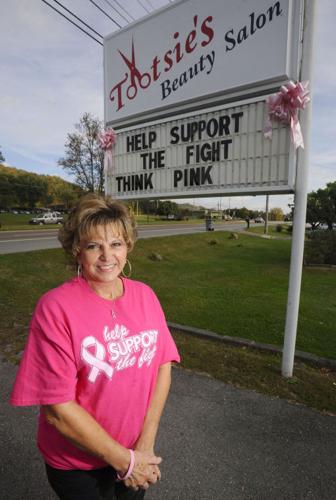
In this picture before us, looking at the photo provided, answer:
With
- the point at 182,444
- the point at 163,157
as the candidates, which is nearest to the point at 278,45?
the point at 163,157

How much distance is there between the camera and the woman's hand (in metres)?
1.37

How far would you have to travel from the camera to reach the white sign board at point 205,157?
3.48m

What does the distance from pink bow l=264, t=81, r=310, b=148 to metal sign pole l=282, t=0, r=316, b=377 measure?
0.38 ft

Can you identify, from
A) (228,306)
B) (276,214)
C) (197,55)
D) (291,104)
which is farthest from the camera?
(276,214)

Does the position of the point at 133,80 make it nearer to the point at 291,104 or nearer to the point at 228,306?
the point at 291,104

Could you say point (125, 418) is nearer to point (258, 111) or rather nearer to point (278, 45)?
point (258, 111)

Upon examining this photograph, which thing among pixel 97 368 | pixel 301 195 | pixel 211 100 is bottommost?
pixel 97 368

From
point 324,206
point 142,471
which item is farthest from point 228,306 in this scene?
point 324,206

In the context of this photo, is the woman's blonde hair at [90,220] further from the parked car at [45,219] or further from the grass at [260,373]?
the parked car at [45,219]

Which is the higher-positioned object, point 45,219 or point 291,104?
point 291,104

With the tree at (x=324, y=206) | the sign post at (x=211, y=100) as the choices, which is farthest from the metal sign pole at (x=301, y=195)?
the tree at (x=324, y=206)

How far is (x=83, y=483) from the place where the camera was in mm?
1418

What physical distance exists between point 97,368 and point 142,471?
0.53m

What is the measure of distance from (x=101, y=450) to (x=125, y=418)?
0.18 metres
